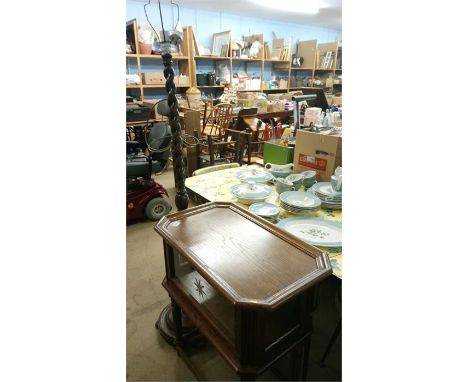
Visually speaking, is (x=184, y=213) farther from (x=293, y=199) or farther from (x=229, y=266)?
(x=293, y=199)

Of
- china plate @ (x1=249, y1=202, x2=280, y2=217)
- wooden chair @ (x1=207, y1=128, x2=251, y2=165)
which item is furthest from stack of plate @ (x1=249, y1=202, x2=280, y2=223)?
wooden chair @ (x1=207, y1=128, x2=251, y2=165)

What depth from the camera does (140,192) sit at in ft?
8.63

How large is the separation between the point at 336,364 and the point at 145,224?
1.96 m

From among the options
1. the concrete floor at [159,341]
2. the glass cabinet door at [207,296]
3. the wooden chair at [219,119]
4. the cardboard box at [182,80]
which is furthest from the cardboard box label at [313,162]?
the cardboard box at [182,80]

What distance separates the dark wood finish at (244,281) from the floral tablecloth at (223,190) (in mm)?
252

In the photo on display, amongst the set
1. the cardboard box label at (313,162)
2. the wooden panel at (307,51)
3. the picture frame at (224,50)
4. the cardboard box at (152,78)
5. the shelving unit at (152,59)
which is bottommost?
the cardboard box label at (313,162)

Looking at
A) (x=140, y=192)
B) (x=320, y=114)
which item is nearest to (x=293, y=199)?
(x=320, y=114)

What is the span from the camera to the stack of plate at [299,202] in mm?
1284

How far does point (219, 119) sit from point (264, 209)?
10.2ft

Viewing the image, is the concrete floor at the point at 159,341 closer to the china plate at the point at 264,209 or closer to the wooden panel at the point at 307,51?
the china plate at the point at 264,209

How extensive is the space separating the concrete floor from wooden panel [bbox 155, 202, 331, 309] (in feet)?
2.52

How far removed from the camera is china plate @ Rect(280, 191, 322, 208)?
1.30 m

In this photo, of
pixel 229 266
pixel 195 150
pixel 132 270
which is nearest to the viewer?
pixel 229 266

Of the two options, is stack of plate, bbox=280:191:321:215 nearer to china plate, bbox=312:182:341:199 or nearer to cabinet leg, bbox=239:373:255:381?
china plate, bbox=312:182:341:199
